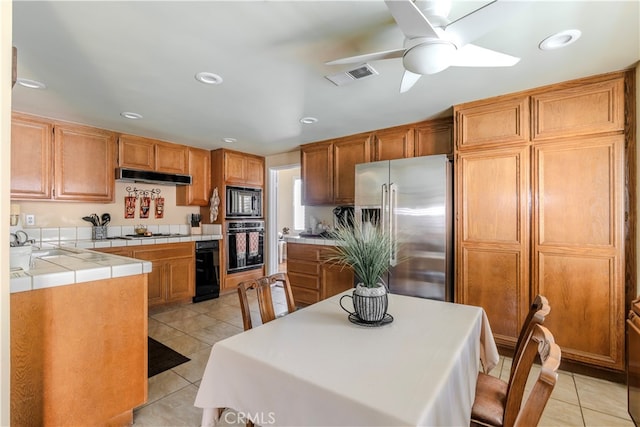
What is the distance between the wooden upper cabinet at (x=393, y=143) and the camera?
11.8ft

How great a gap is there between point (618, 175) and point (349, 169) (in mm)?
2597

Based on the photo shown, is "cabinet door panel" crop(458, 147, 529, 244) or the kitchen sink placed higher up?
"cabinet door panel" crop(458, 147, 529, 244)

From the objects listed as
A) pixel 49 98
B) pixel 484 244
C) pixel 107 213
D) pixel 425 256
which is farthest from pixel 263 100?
pixel 107 213

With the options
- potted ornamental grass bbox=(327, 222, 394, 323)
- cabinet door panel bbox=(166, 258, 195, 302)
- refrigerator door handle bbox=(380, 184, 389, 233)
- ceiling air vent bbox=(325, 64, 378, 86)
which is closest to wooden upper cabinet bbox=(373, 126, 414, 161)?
refrigerator door handle bbox=(380, 184, 389, 233)

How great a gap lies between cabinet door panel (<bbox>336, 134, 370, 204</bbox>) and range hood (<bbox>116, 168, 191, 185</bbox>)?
2.24 metres

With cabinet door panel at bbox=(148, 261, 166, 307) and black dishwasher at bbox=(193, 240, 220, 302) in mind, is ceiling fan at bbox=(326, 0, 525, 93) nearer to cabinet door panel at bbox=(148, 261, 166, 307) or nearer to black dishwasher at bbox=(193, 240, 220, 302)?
cabinet door panel at bbox=(148, 261, 166, 307)

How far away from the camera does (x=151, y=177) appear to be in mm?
4055

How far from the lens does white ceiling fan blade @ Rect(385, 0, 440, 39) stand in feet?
3.80

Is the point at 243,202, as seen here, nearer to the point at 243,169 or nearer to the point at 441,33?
the point at 243,169

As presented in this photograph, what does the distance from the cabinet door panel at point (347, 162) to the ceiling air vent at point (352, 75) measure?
5.30ft

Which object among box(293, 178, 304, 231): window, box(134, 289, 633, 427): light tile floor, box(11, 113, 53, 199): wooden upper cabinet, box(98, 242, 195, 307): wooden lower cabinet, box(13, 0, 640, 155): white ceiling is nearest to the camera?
box(13, 0, 640, 155): white ceiling

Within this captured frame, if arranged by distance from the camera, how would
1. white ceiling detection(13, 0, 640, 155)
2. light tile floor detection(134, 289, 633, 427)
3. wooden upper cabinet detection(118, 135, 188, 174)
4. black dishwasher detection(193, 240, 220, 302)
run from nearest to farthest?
white ceiling detection(13, 0, 640, 155)
light tile floor detection(134, 289, 633, 427)
wooden upper cabinet detection(118, 135, 188, 174)
black dishwasher detection(193, 240, 220, 302)

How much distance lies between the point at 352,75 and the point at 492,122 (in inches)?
56.0

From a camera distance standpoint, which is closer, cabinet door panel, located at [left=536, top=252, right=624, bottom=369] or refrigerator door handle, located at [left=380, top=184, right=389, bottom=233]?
cabinet door panel, located at [left=536, top=252, right=624, bottom=369]
